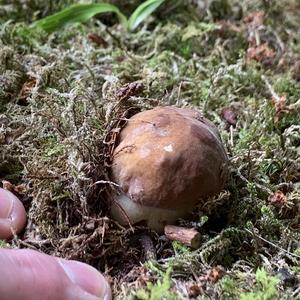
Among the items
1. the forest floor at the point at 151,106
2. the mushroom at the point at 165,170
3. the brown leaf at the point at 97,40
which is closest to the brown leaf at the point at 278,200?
the forest floor at the point at 151,106

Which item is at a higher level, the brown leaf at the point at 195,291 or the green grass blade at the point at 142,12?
the green grass blade at the point at 142,12

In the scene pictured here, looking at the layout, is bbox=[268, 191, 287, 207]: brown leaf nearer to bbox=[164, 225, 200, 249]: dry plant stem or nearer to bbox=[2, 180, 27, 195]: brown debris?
bbox=[164, 225, 200, 249]: dry plant stem

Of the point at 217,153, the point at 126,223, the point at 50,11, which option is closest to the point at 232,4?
the point at 50,11

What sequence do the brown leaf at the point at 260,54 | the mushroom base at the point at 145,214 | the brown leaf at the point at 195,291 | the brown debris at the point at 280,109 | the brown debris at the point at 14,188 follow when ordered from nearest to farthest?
the brown leaf at the point at 195,291 < the mushroom base at the point at 145,214 < the brown debris at the point at 14,188 < the brown debris at the point at 280,109 < the brown leaf at the point at 260,54

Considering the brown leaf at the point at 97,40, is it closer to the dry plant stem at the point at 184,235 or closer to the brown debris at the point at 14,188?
the brown debris at the point at 14,188

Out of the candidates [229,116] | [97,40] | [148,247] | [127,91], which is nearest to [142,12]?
[97,40]

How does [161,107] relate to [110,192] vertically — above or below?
above

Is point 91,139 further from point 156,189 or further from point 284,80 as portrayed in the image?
point 284,80

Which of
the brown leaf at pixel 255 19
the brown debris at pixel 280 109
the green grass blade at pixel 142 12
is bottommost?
the brown debris at pixel 280 109
